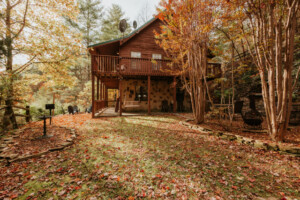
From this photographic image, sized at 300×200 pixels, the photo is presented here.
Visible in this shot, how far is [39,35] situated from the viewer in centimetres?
798

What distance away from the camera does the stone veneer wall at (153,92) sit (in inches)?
445

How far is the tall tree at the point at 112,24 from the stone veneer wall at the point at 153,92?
13956 mm

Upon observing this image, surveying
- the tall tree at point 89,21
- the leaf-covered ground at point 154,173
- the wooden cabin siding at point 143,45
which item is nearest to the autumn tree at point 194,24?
the leaf-covered ground at point 154,173

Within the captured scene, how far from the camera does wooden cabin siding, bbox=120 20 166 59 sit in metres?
11.3

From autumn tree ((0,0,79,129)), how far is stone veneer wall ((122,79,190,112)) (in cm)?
492

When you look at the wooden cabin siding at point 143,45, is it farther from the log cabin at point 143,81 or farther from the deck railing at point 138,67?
the deck railing at point 138,67

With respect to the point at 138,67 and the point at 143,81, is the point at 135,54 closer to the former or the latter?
the point at 138,67

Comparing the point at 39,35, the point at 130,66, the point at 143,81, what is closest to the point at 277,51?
the point at 130,66

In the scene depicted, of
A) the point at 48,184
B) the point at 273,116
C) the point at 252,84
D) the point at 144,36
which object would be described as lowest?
the point at 48,184

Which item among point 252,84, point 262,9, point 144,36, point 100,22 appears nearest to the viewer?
point 262,9

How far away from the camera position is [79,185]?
2.24 m

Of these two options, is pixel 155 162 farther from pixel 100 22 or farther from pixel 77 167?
pixel 100 22

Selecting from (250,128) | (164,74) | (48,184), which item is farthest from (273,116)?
(164,74)

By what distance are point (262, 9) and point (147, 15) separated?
18392 millimetres
